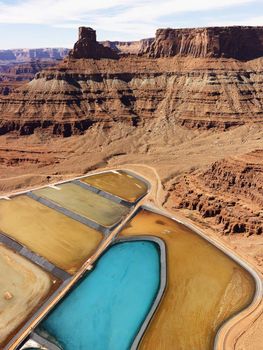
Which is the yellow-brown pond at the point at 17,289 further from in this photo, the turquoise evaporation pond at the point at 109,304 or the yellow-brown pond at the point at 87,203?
the yellow-brown pond at the point at 87,203

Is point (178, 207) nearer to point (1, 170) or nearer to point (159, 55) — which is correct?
point (1, 170)

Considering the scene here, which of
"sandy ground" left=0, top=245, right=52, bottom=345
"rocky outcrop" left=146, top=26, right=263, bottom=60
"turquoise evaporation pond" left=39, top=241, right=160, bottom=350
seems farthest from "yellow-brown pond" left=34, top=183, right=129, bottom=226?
"rocky outcrop" left=146, top=26, right=263, bottom=60

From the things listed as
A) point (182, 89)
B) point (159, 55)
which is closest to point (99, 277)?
point (182, 89)

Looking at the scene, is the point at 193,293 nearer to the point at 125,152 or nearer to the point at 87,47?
the point at 125,152

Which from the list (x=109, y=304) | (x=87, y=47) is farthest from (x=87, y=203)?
(x=87, y=47)

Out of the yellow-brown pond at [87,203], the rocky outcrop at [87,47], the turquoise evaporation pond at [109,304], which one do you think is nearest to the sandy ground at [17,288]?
the turquoise evaporation pond at [109,304]
